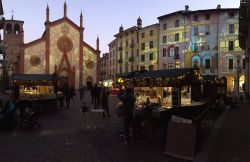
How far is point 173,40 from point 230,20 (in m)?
10.7

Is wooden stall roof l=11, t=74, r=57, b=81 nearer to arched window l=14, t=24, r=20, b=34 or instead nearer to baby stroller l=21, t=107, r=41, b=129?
baby stroller l=21, t=107, r=41, b=129

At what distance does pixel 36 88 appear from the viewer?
19781 mm

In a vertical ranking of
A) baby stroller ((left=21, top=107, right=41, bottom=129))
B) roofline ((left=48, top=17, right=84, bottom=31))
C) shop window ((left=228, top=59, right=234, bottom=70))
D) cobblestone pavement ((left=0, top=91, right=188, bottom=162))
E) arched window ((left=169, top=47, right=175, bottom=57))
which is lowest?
cobblestone pavement ((left=0, top=91, right=188, bottom=162))

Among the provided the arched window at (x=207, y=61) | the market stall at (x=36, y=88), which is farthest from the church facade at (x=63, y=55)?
the market stall at (x=36, y=88)

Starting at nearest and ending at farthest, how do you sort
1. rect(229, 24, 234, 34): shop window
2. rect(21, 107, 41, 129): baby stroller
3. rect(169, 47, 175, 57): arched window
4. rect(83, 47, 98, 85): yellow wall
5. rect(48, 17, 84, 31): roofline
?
rect(21, 107, 41, 129): baby stroller → rect(229, 24, 234, 34): shop window → rect(48, 17, 84, 31): roofline → rect(83, 47, 98, 85): yellow wall → rect(169, 47, 175, 57): arched window

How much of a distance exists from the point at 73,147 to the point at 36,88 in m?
13.2

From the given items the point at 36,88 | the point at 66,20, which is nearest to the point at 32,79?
the point at 36,88

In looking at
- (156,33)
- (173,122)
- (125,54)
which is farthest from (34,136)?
(125,54)

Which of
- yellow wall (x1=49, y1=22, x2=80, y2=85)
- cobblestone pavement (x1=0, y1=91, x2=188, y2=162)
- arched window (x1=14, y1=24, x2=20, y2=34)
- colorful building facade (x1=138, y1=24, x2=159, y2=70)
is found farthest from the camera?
arched window (x1=14, y1=24, x2=20, y2=34)

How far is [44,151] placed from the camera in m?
7.22

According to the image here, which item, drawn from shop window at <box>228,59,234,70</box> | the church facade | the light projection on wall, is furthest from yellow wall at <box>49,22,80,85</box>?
shop window at <box>228,59,234,70</box>

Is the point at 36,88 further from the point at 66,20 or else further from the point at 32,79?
the point at 66,20

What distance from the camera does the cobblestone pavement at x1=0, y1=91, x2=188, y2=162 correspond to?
656 centimetres

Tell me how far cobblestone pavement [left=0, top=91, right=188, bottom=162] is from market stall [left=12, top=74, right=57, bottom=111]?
718 cm
